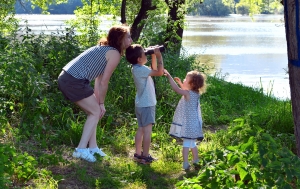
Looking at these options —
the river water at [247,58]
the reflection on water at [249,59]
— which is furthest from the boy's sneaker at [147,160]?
the reflection on water at [249,59]

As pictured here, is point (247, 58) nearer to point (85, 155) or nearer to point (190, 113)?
point (190, 113)

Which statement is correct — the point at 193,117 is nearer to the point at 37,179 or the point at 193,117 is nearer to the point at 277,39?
the point at 37,179

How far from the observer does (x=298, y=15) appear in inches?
192

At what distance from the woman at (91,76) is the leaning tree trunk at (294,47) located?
70.0 inches

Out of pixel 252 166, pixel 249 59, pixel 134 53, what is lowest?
pixel 249 59

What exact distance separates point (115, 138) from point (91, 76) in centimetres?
119

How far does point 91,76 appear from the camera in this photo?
5.83 m

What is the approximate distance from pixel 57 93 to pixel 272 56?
18.3m

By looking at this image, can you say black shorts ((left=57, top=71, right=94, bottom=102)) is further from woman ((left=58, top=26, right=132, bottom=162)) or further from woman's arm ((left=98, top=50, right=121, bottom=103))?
woman's arm ((left=98, top=50, right=121, bottom=103))

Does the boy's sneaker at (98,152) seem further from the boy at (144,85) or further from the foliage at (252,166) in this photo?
the foliage at (252,166)

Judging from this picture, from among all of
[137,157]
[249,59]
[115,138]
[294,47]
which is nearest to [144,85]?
[137,157]

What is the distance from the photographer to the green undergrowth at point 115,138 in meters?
4.01

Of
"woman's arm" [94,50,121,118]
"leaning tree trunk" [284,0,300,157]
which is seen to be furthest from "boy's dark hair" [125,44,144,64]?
"leaning tree trunk" [284,0,300,157]

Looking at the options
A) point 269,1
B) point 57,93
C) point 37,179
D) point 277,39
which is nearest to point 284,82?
point 269,1
